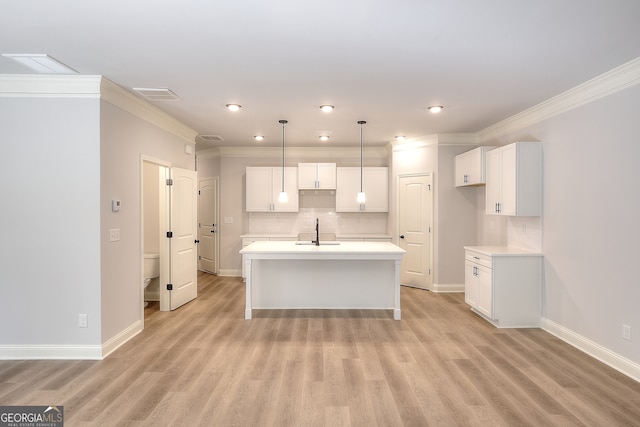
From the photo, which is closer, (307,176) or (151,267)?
(151,267)

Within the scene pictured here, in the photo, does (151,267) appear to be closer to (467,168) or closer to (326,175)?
(326,175)

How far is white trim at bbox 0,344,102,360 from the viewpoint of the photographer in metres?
3.20

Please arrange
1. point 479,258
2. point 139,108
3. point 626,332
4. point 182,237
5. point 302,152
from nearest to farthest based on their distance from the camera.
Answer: point 626,332 < point 139,108 < point 479,258 < point 182,237 < point 302,152

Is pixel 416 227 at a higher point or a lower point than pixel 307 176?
lower

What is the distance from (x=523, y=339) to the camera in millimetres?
3717

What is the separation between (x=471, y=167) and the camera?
5.16 metres

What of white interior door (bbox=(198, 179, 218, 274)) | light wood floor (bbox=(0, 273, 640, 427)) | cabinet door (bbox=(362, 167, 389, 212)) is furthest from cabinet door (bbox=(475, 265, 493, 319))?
white interior door (bbox=(198, 179, 218, 274))

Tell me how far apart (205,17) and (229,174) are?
194 inches

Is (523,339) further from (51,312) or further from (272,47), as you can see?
(51,312)

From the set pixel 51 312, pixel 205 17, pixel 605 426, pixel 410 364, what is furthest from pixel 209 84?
pixel 605 426

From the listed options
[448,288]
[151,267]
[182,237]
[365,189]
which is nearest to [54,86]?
[182,237]

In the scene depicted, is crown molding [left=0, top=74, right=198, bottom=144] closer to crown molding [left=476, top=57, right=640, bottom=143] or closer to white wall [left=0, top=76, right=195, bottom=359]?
white wall [left=0, top=76, right=195, bottom=359]

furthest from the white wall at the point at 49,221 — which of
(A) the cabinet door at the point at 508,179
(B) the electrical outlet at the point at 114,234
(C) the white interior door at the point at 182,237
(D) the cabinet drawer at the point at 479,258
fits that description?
(A) the cabinet door at the point at 508,179

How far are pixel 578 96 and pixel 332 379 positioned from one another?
3.71 meters
